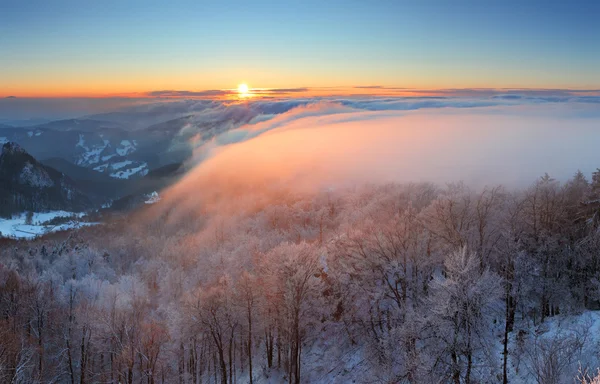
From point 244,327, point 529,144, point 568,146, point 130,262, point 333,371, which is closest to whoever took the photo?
point 333,371

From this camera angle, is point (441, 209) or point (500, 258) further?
point (441, 209)

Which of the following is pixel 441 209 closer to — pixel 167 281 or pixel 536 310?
pixel 536 310

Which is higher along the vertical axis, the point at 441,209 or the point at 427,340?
the point at 441,209

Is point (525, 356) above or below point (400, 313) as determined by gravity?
below

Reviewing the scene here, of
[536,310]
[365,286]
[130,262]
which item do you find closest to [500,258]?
[536,310]

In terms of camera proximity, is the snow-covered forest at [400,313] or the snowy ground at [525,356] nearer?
the snowy ground at [525,356]

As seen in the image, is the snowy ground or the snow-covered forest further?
the snow-covered forest

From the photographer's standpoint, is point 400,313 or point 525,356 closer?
point 525,356

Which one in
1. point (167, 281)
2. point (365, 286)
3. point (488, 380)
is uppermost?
point (365, 286)

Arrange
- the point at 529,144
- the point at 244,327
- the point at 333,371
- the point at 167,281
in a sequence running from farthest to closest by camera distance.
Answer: the point at 529,144
the point at 167,281
the point at 244,327
the point at 333,371

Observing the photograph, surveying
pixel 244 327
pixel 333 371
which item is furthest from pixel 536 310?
pixel 244 327
